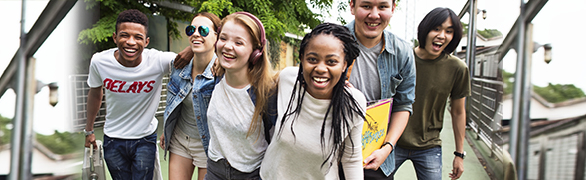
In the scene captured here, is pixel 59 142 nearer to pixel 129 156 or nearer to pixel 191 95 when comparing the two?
pixel 191 95

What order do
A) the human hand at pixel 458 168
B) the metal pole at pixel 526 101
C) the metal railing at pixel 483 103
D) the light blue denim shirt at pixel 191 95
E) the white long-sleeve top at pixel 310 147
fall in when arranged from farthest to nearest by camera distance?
the metal railing at pixel 483 103 → the human hand at pixel 458 168 → the light blue denim shirt at pixel 191 95 → the white long-sleeve top at pixel 310 147 → the metal pole at pixel 526 101

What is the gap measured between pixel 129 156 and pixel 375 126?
1530 millimetres

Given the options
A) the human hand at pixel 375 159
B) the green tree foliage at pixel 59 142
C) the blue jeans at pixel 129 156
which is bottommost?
the blue jeans at pixel 129 156

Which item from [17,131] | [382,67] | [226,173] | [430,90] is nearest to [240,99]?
[226,173]

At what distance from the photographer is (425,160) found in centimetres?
197

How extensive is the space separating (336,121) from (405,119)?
21.2 inches

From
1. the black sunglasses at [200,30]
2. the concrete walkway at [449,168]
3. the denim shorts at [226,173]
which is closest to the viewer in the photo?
the denim shorts at [226,173]

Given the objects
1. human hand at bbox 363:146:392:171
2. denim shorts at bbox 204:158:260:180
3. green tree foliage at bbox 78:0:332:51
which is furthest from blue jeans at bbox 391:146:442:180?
green tree foliage at bbox 78:0:332:51

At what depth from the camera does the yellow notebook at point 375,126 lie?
1.41 m

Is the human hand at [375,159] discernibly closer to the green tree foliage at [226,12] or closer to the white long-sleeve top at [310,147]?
the white long-sleeve top at [310,147]

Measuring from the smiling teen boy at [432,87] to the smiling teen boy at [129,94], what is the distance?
145 cm

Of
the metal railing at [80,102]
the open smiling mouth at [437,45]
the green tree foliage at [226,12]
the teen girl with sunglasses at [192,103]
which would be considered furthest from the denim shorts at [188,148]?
the green tree foliage at [226,12]

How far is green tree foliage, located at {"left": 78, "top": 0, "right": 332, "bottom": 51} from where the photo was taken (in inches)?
214

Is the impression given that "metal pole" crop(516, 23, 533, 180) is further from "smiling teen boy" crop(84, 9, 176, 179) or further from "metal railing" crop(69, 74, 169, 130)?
"smiling teen boy" crop(84, 9, 176, 179)
